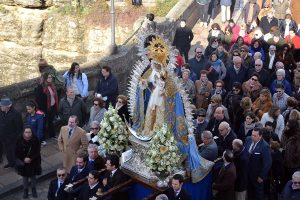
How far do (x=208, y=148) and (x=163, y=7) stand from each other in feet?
38.0

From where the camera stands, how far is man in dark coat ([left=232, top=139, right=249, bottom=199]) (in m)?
9.87

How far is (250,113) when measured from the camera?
10898mm

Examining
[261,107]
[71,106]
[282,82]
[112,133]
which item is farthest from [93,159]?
[282,82]

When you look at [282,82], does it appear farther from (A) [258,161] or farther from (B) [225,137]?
(A) [258,161]

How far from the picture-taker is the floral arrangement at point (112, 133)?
10.2 meters

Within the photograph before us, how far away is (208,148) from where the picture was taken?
10.2m

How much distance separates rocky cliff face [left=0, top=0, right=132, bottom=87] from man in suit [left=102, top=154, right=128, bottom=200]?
1172cm

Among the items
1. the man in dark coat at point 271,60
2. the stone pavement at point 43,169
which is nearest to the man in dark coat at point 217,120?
the stone pavement at point 43,169

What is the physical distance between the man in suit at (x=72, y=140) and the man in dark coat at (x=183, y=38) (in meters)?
6.10

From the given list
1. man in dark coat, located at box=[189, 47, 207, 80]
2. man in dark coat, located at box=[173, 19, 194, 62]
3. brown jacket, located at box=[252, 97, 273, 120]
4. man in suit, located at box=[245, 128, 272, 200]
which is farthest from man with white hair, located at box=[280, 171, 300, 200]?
man in dark coat, located at box=[173, 19, 194, 62]

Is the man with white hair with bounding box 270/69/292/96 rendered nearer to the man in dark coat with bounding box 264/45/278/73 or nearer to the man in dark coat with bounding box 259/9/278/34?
the man in dark coat with bounding box 264/45/278/73

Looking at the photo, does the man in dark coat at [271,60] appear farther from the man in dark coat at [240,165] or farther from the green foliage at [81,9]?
the green foliage at [81,9]

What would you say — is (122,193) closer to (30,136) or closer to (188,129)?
(188,129)

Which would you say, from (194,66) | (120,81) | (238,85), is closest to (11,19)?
(120,81)
